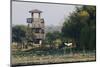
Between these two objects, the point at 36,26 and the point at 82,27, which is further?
the point at 82,27

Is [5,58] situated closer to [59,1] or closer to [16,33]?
[16,33]

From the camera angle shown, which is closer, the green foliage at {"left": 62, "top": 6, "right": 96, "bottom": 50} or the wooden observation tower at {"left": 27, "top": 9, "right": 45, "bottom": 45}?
the wooden observation tower at {"left": 27, "top": 9, "right": 45, "bottom": 45}

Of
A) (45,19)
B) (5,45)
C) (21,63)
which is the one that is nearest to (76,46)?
(45,19)

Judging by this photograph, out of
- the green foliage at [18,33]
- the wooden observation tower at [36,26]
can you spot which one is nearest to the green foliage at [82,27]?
the wooden observation tower at [36,26]

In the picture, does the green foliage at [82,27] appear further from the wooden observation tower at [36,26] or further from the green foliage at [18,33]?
the green foliage at [18,33]

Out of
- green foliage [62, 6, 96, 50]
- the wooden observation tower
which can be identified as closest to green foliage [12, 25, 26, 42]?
the wooden observation tower

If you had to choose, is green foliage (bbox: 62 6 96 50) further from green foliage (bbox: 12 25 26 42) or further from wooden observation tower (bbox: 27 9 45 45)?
green foliage (bbox: 12 25 26 42)

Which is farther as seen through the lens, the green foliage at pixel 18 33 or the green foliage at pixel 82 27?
the green foliage at pixel 82 27

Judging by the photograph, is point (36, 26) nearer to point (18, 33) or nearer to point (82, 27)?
point (18, 33)

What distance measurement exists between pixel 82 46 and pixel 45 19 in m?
0.59

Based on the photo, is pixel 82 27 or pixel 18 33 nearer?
pixel 18 33

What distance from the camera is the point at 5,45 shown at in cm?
231

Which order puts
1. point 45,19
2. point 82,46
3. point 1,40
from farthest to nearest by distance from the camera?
point 82,46
point 45,19
point 1,40

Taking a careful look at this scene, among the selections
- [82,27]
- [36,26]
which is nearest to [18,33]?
[36,26]
